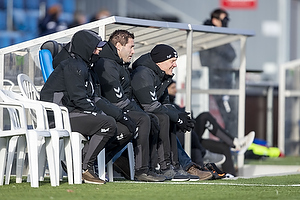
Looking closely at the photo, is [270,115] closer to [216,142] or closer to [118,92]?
[216,142]

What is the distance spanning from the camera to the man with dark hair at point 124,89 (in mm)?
7016

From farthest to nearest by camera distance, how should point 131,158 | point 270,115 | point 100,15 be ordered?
point 100,15, point 270,115, point 131,158

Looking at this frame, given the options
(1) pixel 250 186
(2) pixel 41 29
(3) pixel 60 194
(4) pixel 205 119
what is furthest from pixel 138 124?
(2) pixel 41 29

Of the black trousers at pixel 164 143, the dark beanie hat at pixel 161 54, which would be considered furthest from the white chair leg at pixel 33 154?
the dark beanie hat at pixel 161 54

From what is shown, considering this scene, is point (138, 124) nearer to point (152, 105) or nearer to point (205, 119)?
point (152, 105)

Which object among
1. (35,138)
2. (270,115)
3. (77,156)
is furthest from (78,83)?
(270,115)

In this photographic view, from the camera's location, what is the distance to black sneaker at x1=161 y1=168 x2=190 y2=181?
729 centimetres

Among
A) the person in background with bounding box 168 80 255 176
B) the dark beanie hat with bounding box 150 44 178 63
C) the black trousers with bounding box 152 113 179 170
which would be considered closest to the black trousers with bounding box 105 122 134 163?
the black trousers with bounding box 152 113 179 170

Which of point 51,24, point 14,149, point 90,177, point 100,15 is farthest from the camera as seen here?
point 100,15

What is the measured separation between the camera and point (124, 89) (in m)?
7.39

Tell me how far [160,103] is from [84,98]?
Result: 4.99 feet

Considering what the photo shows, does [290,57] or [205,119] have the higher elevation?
[290,57]

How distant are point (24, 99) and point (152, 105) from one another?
1.75m

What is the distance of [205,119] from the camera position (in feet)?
32.9
